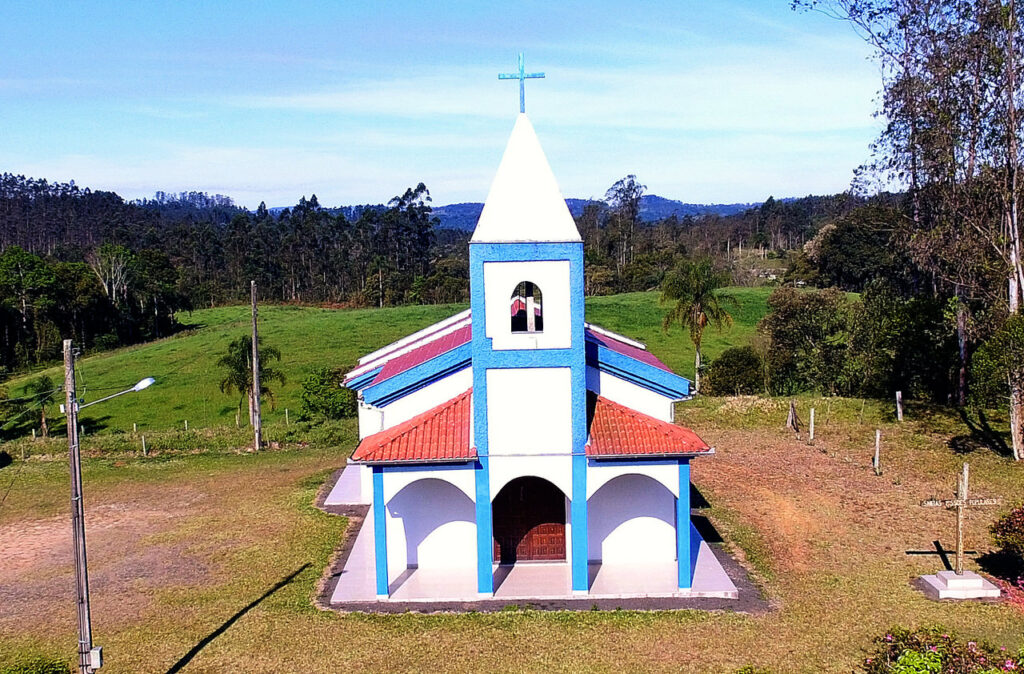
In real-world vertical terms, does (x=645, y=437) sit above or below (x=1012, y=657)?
above

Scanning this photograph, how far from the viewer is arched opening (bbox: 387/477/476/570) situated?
17.9 m

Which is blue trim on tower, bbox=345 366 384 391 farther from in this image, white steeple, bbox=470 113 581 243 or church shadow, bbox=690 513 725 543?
church shadow, bbox=690 513 725 543

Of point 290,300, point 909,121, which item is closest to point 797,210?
point 290,300

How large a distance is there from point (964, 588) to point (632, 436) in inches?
258

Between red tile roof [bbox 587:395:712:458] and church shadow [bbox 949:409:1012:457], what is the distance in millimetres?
14343

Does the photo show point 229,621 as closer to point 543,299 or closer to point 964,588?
point 543,299

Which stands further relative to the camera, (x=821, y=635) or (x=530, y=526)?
A: (x=530, y=526)

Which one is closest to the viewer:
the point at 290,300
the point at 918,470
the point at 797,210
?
A: the point at 918,470

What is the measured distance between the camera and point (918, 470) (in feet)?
82.2

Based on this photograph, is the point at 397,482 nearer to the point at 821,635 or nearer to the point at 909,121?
the point at 821,635


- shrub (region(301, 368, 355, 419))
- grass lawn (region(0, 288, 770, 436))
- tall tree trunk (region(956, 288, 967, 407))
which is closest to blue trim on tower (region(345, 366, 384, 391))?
shrub (region(301, 368, 355, 419))

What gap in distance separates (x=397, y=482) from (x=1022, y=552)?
37.4ft

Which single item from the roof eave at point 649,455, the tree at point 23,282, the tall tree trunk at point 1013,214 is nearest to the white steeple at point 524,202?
the roof eave at point 649,455

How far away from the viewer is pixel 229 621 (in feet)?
51.8
